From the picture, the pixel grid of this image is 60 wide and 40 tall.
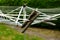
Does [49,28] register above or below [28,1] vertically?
below

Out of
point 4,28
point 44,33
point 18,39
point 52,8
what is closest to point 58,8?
point 52,8

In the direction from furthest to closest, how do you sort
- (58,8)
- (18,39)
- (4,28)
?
(58,8) < (4,28) < (18,39)

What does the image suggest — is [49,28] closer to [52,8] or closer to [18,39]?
[52,8]

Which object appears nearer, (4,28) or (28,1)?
(4,28)

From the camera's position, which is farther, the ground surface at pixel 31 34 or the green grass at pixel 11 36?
the ground surface at pixel 31 34

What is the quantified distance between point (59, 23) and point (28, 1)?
7.81 ft

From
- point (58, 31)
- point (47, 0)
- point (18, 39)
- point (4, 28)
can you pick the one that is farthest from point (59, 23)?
point (18, 39)

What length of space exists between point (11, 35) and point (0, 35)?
1.82 ft

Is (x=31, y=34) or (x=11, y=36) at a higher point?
(x=11, y=36)

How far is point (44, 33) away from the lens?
14984 mm

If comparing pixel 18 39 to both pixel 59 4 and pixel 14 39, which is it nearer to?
pixel 14 39

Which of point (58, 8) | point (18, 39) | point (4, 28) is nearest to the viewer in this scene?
point (18, 39)

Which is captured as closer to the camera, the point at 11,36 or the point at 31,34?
the point at 11,36

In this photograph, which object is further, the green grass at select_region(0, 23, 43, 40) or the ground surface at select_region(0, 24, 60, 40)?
the ground surface at select_region(0, 24, 60, 40)
